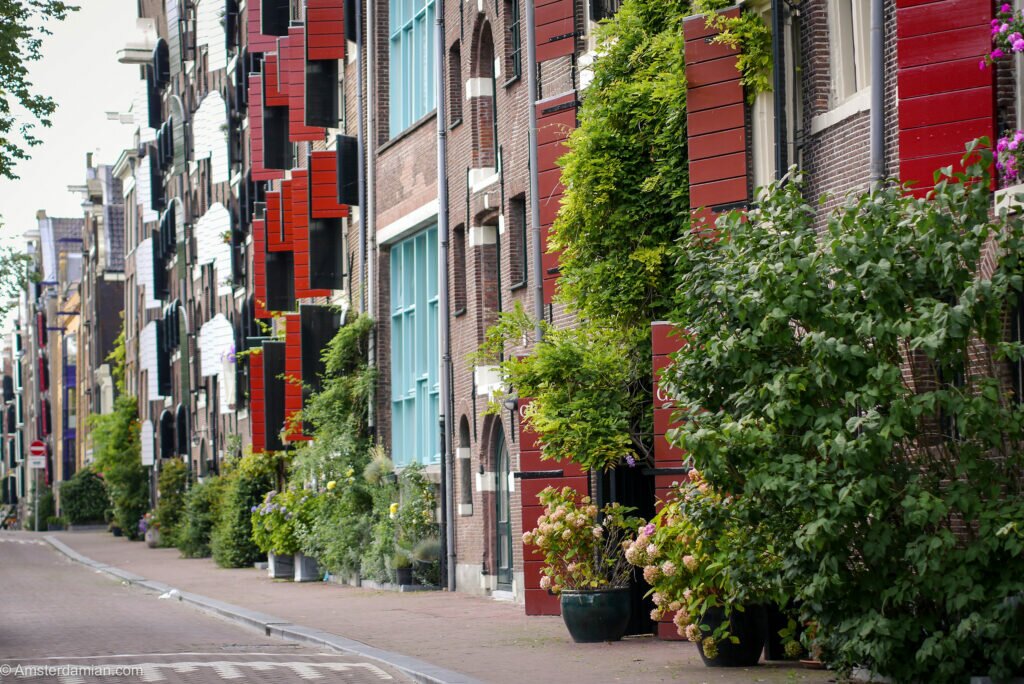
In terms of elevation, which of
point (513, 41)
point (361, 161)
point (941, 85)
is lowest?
point (941, 85)

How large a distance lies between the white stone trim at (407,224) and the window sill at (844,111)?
1455 cm

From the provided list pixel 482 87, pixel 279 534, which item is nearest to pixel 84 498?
pixel 279 534

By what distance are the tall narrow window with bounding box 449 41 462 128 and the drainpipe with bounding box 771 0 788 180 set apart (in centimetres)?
1288

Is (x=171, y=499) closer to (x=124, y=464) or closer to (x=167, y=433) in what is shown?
(x=167, y=433)

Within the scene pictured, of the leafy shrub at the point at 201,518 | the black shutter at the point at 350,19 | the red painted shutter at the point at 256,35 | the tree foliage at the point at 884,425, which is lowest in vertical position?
the leafy shrub at the point at 201,518

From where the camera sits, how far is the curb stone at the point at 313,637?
14922mm

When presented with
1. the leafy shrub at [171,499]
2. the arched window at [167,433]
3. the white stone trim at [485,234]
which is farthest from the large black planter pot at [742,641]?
the arched window at [167,433]

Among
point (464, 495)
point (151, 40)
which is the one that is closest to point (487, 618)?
point (464, 495)

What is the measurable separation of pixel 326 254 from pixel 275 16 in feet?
24.4

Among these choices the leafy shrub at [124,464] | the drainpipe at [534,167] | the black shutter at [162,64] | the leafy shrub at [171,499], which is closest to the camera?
the drainpipe at [534,167]

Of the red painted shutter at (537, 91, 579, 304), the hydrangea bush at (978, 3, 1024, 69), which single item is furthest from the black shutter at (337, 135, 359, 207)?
the hydrangea bush at (978, 3, 1024, 69)

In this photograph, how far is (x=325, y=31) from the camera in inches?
1411

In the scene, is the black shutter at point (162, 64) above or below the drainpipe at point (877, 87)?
above
